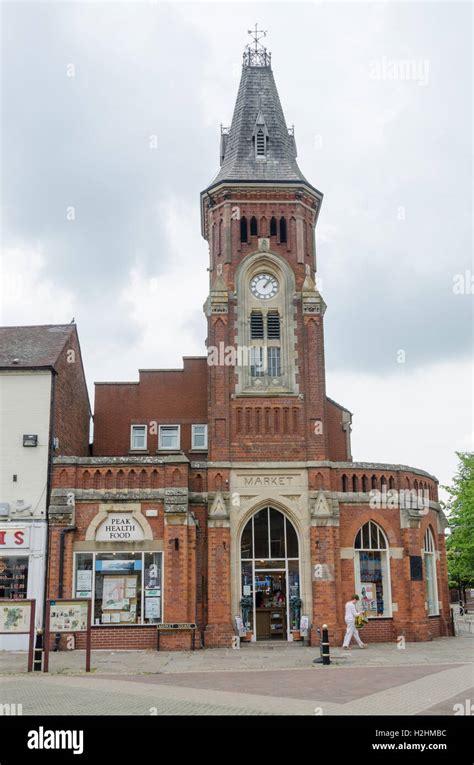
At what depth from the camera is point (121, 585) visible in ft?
85.4

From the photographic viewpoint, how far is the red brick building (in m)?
26.2

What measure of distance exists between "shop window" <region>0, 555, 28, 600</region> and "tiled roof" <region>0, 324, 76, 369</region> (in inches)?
266

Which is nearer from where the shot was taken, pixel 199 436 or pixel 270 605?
pixel 270 605

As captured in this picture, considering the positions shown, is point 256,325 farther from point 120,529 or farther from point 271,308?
point 120,529

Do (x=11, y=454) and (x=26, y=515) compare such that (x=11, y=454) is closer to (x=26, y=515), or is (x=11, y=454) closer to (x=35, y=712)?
(x=26, y=515)

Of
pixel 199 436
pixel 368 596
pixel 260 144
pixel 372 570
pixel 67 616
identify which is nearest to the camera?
pixel 67 616

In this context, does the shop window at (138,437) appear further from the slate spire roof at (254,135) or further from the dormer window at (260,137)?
the dormer window at (260,137)

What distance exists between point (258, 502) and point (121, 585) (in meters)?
5.56

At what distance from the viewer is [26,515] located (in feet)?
86.4

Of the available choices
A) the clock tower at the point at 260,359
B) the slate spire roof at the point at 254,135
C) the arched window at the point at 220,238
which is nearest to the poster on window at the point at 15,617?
the clock tower at the point at 260,359

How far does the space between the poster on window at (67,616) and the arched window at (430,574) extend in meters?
14.6

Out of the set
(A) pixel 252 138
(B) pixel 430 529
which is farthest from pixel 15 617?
(A) pixel 252 138

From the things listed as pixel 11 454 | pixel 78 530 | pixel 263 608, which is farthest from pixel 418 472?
pixel 11 454

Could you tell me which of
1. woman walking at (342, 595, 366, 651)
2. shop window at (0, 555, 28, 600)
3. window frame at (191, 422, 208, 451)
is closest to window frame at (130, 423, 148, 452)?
window frame at (191, 422, 208, 451)
